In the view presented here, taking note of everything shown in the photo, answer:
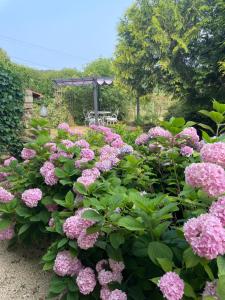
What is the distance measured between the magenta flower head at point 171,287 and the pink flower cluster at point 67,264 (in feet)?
2.05

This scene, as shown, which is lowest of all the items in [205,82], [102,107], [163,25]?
[102,107]

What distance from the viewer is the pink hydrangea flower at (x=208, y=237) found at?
0.72 m

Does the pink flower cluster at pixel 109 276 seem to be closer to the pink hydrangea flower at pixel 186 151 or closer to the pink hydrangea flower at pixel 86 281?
the pink hydrangea flower at pixel 86 281

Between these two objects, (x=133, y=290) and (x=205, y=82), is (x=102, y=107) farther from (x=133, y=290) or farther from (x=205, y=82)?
(x=133, y=290)

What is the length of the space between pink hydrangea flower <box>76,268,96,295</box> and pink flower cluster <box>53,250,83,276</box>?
75 millimetres

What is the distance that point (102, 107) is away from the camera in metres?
15.1

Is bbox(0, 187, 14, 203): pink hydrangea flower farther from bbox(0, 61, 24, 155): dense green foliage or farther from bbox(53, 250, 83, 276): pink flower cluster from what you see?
bbox(0, 61, 24, 155): dense green foliage

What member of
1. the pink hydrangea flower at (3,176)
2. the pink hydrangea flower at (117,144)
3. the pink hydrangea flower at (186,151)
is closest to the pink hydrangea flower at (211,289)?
the pink hydrangea flower at (186,151)

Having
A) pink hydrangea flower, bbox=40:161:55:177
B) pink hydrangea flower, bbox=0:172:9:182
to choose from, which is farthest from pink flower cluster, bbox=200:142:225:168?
pink hydrangea flower, bbox=0:172:9:182

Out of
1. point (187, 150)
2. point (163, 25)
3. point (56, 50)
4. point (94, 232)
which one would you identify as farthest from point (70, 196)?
point (56, 50)

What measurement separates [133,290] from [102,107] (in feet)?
46.4

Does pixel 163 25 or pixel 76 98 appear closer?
pixel 163 25

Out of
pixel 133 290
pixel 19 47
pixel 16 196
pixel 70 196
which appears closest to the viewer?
pixel 133 290

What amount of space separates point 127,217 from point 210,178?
1.15ft
